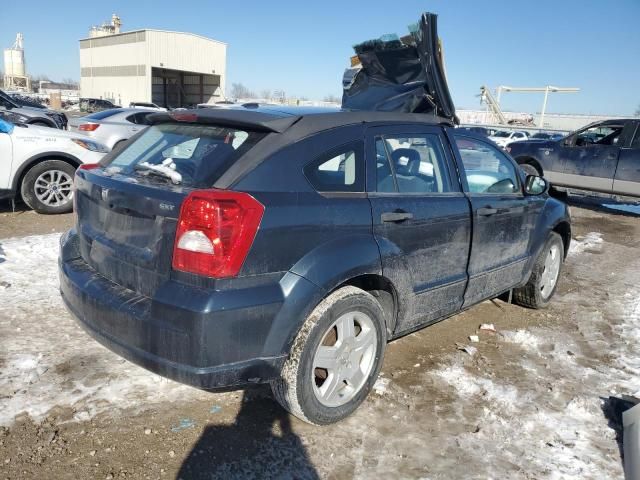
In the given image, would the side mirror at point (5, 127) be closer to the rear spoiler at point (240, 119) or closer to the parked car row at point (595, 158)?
the rear spoiler at point (240, 119)

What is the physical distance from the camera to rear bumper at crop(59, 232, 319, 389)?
222cm

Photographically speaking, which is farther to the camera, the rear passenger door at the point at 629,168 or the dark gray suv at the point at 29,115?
the dark gray suv at the point at 29,115

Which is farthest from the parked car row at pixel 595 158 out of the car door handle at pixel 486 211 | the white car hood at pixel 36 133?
the white car hood at pixel 36 133

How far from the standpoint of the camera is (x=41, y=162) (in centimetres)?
673

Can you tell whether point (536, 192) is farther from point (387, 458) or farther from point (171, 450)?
point (171, 450)

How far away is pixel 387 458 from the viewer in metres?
2.57

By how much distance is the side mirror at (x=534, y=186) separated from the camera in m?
4.31

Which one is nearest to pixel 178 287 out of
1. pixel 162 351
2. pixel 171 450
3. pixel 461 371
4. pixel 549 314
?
pixel 162 351

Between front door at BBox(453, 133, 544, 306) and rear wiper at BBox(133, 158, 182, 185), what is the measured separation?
2.04 meters

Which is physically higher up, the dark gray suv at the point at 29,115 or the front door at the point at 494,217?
the dark gray suv at the point at 29,115

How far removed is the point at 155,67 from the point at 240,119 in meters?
49.3

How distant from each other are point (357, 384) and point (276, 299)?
0.90 m

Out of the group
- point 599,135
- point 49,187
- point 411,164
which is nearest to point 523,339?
point 411,164

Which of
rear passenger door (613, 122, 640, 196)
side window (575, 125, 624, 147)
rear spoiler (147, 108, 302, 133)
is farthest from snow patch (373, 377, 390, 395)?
side window (575, 125, 624, 147)
